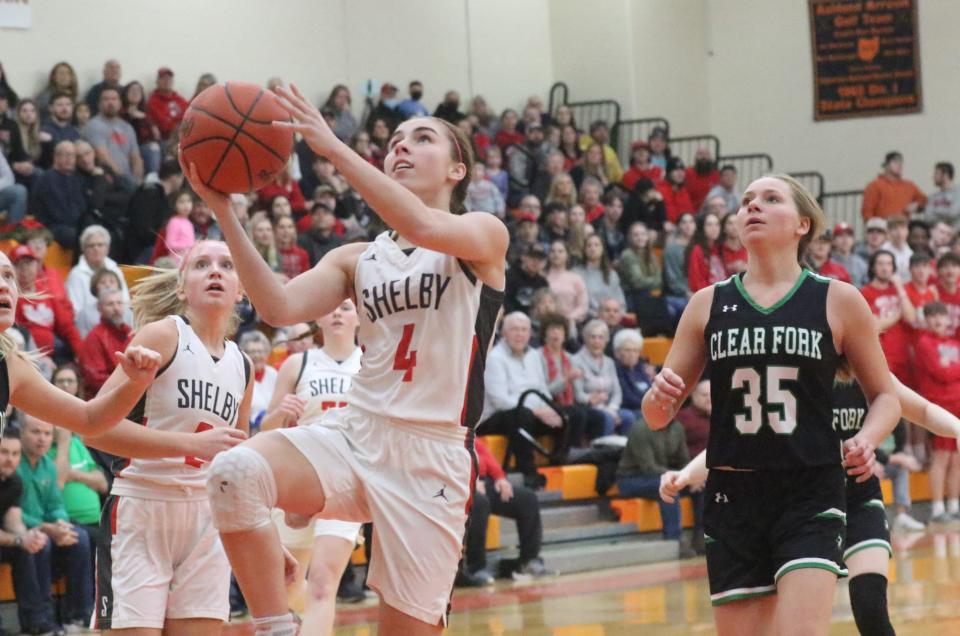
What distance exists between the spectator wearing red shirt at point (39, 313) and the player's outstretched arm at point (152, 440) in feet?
18.3

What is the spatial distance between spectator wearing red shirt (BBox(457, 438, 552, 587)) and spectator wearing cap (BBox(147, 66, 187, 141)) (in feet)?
19.0

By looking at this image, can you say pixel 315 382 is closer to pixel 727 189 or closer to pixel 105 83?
pixel 105 83

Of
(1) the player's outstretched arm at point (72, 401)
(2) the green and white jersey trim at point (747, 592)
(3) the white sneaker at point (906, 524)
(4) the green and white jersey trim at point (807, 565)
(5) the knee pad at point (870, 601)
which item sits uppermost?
Answer: (1) the player's outstretched arm at point (72, 401)

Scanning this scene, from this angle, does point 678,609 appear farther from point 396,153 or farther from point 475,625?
point 396,153

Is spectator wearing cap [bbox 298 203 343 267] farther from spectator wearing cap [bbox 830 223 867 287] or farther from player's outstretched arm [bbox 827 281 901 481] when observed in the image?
player's outstretched arm [bbox 827 281 901 481]

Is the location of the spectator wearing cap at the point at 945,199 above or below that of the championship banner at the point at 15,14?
below

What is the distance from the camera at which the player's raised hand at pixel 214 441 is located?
465 cm

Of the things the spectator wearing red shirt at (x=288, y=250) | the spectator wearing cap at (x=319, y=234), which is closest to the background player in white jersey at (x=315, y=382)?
the spectator wearing red shirt at (x=288, y=250)

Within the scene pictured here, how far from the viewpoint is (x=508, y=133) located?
18.6 meters

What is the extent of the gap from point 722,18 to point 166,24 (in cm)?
915

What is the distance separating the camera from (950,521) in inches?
547

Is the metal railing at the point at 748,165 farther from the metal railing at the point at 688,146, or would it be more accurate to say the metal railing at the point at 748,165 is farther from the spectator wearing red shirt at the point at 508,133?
the spectator wearing red shirt at the point at 508,133

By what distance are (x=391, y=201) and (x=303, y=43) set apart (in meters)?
14.5

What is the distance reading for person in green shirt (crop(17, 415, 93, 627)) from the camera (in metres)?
8.89
